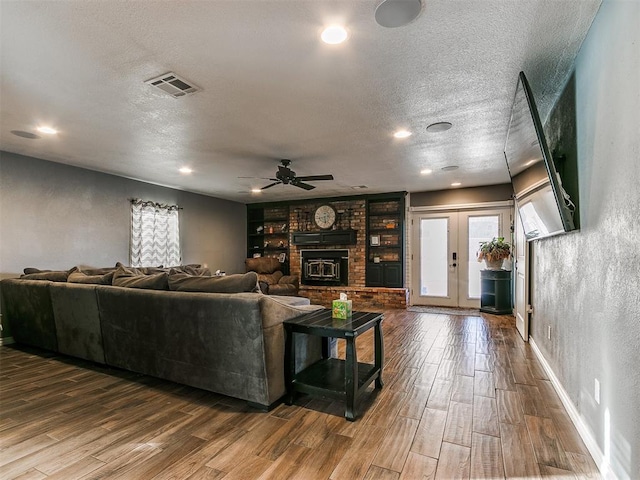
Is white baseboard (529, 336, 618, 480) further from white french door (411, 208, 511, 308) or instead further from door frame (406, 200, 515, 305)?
door frame (406, 200, 515, 305)

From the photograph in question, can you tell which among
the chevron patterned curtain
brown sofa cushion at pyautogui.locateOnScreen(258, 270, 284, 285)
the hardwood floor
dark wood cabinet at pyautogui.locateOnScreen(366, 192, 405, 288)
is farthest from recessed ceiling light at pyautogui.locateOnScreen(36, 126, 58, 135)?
dark wood cabinet at pyautogui.locateOnScreen(366, 192, 405, 288)

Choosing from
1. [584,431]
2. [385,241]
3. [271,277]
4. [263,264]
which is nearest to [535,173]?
[584,431]

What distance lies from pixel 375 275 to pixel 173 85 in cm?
559

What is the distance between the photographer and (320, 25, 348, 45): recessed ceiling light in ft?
6.04

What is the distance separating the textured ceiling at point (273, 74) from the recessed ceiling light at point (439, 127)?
0.06m

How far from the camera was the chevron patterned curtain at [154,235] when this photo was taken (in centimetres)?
562

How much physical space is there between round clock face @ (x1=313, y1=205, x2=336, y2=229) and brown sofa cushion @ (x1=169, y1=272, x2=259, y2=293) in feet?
16.7

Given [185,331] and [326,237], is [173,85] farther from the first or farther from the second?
[326,237]

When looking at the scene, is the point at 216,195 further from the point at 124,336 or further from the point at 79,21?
the point at 79,21

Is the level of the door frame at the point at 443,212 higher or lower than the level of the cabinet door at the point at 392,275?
higher

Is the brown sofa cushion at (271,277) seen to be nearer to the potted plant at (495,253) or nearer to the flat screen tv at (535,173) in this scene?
the potted plant at (495,253)

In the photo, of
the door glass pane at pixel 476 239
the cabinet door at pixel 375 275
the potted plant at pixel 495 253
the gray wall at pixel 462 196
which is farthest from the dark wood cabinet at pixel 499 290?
the cabinet door at pixel 375 275

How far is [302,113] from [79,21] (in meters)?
1.65

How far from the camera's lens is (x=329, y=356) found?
3.07m
